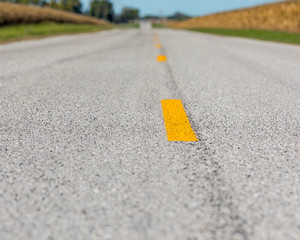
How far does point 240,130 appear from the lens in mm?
2260

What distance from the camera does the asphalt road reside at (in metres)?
1.20

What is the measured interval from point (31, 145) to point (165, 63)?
417 centimetres

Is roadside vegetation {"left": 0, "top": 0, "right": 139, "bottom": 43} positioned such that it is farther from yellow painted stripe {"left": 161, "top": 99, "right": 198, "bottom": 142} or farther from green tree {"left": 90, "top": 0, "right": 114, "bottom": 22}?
green tree {"left": 90, "top": 0, "right": 114, "bottom": 22}

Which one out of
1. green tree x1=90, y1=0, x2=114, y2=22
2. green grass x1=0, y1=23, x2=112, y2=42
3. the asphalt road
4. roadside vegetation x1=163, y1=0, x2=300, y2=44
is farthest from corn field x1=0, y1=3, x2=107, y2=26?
green tree x1=90, y1=0, x2=114, y2=22

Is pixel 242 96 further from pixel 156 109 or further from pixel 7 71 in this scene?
pixel 7 71

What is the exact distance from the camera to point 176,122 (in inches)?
95.0

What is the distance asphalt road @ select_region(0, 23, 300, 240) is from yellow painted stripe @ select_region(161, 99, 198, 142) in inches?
1.9

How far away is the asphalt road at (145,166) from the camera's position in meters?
1.20

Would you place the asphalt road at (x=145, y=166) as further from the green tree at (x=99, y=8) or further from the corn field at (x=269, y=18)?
the green tree at (x=99, y=8)

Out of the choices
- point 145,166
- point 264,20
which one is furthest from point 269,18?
point 145,166

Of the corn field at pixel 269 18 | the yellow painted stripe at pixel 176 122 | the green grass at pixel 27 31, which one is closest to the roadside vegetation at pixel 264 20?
the corn field at pixel 269 18

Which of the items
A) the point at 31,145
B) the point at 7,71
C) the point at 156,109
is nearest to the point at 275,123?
the point at 156,109

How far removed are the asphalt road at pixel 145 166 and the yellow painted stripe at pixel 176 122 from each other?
0.16 feet

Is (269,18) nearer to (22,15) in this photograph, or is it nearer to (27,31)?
(22,15)
